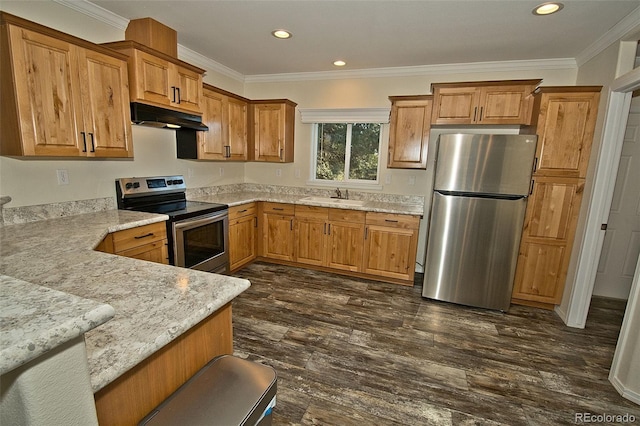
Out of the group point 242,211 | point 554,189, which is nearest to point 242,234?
point 242,211

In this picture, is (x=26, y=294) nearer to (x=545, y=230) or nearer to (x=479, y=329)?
(x=479, y=329)

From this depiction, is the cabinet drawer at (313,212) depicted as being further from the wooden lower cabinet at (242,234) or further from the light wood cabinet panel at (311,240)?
the wooden lower cabinet at (242,234)

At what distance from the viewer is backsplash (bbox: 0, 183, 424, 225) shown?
2.09 metres

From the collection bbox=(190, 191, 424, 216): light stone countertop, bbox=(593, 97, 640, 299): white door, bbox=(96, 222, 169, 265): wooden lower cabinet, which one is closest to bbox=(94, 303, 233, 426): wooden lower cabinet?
bbox=(96, 222, 169, 265): wooden lower cabinet

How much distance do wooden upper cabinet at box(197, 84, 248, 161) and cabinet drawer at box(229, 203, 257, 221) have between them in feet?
2.13

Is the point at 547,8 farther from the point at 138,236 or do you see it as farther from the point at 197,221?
the point at 138,236

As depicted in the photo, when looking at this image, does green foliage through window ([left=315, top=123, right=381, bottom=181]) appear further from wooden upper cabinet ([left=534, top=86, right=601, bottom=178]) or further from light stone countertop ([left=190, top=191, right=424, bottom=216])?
wooden upper cabinet ([left=534, top=86, right=601, bottom=178])

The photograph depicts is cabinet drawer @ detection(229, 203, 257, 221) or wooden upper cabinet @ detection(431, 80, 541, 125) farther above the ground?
wooden upper cabinet @ detection(431, 80, 541, 125)

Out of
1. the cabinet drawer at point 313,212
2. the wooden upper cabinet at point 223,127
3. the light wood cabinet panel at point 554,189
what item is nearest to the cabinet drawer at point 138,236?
the wooden upper cabinet at point 223,127

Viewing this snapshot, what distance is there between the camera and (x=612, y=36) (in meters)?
2.50

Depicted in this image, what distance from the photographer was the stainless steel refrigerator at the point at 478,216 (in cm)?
284

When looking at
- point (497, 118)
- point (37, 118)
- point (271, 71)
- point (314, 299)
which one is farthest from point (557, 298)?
point (37, 118)

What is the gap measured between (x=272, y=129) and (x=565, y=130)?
10.9 ft

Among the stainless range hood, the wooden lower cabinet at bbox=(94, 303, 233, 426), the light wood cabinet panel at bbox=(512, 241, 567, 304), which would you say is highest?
the stainless range hood
